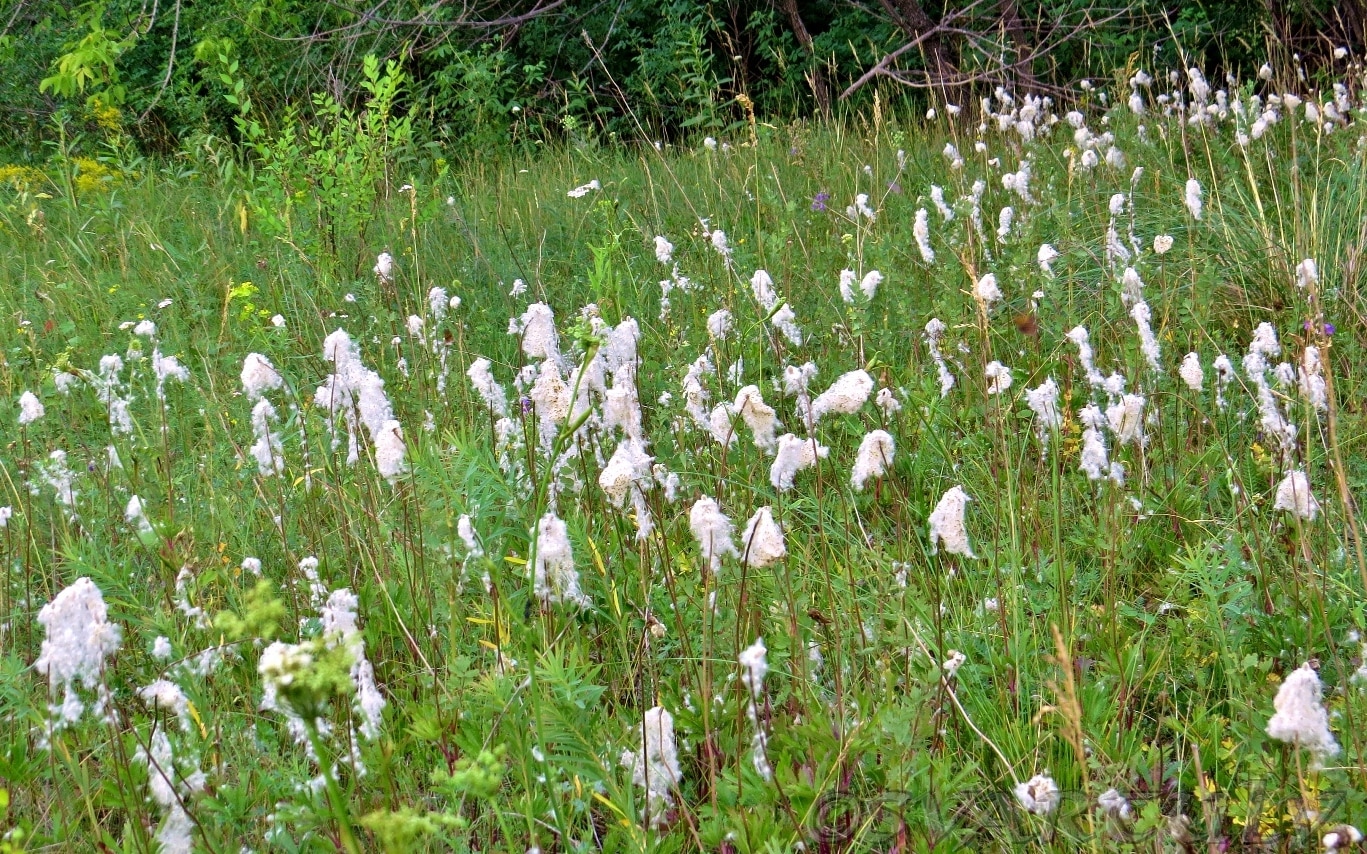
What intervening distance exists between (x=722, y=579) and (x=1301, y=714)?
0.99 m

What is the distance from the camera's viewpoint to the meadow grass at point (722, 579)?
1.64m

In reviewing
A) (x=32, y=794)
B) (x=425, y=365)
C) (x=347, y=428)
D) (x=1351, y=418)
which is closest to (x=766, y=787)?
(x=32, y=794)

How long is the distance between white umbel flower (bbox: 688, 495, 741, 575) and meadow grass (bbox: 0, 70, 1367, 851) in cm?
4

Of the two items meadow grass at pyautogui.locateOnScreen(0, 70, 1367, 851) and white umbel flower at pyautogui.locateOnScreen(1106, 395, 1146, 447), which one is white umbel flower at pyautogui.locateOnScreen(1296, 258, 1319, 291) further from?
white umbel flower at pyautogui.locateOnScreen(1106, 395, 1146, 447)

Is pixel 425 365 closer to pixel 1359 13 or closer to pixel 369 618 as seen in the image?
pixel 369 618

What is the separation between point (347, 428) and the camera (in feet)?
9.31

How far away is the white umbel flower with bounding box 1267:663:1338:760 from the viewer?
4.17ft

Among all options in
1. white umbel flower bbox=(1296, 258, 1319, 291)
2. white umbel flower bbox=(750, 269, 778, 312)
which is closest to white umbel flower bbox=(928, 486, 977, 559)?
white umbel flower bbox=(1296, 258, 1319, 291)

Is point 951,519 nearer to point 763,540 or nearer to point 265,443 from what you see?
point 763,540

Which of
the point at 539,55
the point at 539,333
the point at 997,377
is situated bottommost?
the point at 539,55

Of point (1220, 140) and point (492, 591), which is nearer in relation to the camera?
point (492, 591)

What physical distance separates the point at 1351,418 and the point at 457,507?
7.20 ft

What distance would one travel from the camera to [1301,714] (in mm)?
1281

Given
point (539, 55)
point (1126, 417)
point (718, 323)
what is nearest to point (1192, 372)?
point (1126, 417)
